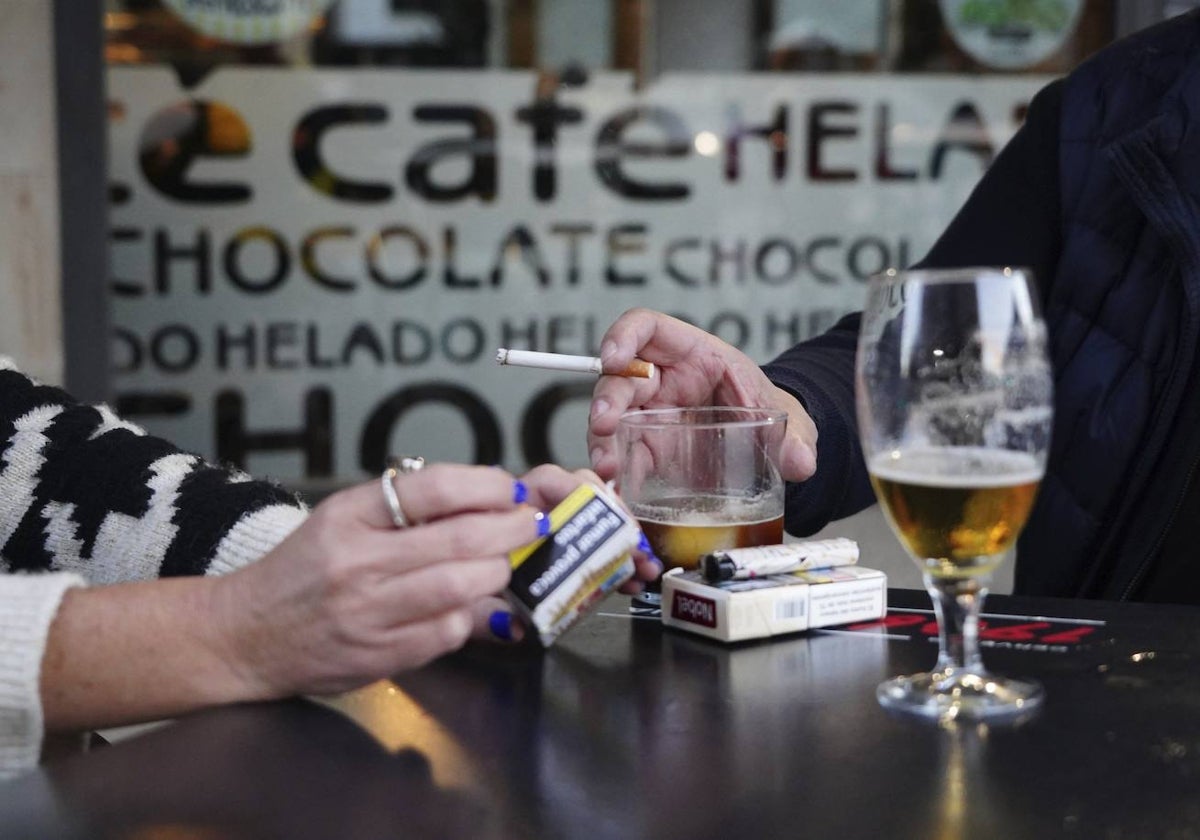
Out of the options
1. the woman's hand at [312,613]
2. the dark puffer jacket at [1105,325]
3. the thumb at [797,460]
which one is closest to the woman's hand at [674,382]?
the thumb at [797,460]

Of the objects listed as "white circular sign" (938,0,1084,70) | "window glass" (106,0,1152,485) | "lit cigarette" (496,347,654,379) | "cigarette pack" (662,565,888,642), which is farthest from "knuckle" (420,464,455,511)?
"white circular sign" (938,0,1084,70)

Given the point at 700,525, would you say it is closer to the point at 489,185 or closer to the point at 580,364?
the point at 580,364

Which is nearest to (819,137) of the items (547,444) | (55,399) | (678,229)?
(678,229)

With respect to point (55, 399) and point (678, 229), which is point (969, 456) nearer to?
point (55, 399)

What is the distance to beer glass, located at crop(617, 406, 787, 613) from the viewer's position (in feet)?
3.43

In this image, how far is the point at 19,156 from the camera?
10.3 feet

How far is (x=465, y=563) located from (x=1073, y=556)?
91 cm

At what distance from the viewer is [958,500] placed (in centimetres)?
75

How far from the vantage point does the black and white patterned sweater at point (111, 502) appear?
1.01 meters

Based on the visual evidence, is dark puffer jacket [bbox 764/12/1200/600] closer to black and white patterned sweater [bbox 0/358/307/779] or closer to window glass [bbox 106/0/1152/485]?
black and white patterned sweater [bbox 0/358/307/779]

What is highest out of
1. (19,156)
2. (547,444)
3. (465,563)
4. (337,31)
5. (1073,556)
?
(337,31)

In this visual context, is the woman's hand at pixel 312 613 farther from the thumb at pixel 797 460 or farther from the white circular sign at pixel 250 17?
the white circular sign at pixel 250 17

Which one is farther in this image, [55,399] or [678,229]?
[678,229]

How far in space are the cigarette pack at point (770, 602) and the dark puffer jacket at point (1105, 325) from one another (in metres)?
0.43
